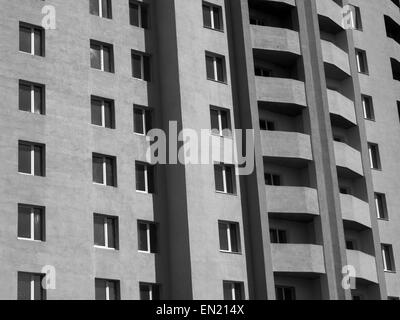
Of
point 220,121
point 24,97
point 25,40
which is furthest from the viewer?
point 220,121

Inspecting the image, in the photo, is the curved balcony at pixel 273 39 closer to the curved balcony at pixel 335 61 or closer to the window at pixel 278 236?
the curved balcony at pixel 335 61

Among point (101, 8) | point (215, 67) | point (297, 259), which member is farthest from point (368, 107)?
point (101, 8)

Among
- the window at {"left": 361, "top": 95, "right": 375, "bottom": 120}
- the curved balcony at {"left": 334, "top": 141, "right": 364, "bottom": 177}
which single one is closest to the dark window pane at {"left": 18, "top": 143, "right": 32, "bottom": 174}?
the curved balcony at {"left": 334, "top": 141, "right": 364, "bottom": 177}

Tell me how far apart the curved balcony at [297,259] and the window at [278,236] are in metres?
1.87

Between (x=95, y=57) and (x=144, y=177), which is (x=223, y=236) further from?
(x=95, y=57)

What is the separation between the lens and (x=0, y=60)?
41.3 metres

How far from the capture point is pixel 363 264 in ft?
167

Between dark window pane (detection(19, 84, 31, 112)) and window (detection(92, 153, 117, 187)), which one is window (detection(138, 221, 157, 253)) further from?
dark window pane (detection(19, 84, 31, 112))

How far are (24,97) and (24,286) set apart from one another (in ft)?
30.8

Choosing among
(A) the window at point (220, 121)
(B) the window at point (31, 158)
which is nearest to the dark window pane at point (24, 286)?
(B) the window at point (31, 158)

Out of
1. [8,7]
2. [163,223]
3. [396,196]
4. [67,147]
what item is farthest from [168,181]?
[396,196]

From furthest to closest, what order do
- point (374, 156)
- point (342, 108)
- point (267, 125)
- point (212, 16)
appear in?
point (374, 156), point (342, 108), point (267, 125), point (212, 16)

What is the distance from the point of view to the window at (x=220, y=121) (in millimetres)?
47156
